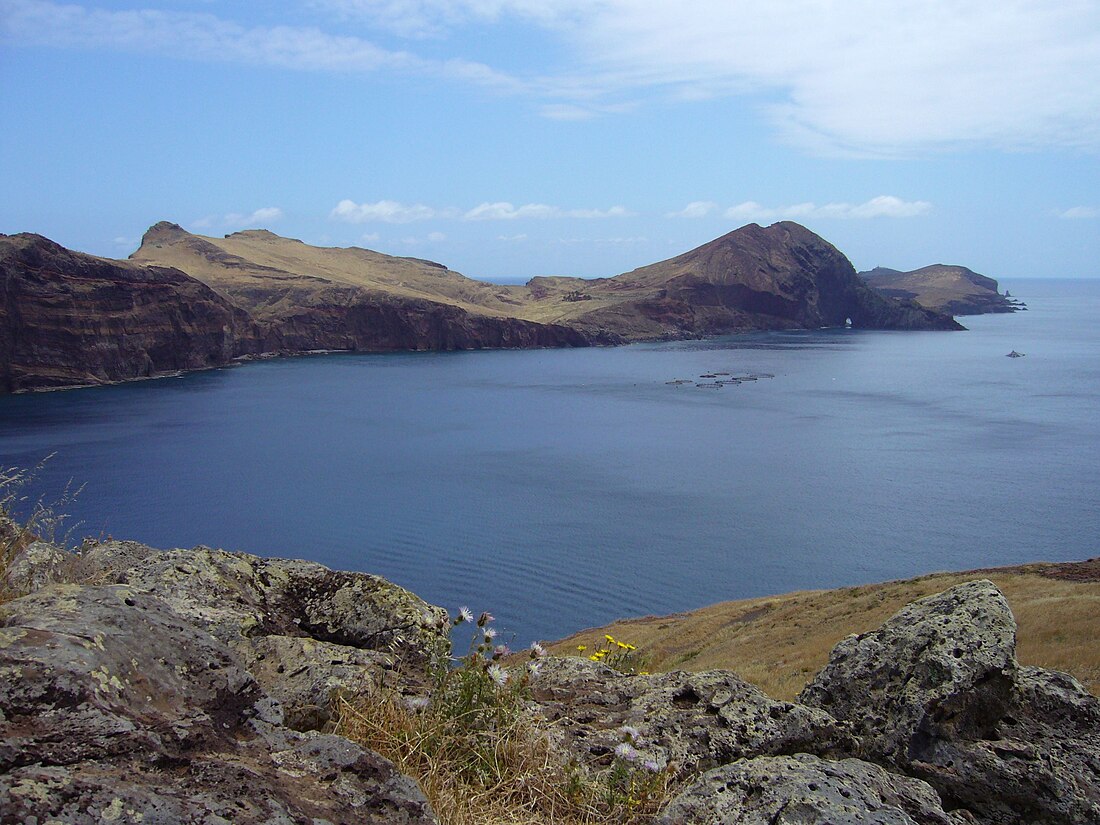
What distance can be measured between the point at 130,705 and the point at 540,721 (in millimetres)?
2184

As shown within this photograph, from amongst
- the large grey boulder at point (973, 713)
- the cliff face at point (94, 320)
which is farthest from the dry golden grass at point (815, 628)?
the cliff face at point (94, 320)

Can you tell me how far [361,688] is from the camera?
176 inches

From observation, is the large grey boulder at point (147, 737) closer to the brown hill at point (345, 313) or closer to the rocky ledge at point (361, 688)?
the rocky ledge at point (361, 688)

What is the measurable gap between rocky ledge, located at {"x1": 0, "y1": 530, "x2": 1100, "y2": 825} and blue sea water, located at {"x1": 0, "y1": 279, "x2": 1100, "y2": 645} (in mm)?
28008

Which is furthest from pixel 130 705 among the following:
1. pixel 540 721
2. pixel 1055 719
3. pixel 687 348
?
pixel 687 348

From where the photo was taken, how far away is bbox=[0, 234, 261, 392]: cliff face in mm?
102000

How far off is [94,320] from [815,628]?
109 metres

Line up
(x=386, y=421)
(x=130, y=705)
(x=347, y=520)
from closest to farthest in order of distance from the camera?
(x=130, y=705) → (x=347, y=520) → (x=386, y=421)

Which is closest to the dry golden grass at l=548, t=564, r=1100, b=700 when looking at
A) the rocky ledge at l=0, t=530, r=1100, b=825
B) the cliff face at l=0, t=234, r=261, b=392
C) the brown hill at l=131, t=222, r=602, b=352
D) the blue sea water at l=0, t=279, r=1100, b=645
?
the blue sea water at l=0, t=279, r=1100, b=645

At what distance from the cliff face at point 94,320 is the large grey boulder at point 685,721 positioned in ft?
373

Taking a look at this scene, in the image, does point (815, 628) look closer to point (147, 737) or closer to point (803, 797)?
point (803, 797)

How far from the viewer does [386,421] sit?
82562 millimetres

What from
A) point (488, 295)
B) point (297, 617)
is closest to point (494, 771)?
point (297, 617)

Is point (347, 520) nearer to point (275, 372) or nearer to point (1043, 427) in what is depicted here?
point (1043, 427)
